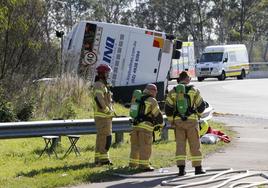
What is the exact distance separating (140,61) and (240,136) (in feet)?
23.4

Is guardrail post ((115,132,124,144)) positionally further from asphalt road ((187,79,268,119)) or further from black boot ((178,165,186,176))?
asphalt road ((187,79,268,119))

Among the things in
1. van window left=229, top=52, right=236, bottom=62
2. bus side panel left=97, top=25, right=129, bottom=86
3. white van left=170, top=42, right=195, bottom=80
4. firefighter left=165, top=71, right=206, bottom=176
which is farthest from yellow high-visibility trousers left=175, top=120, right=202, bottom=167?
van window left=229, top=52, right=236, bottom=62

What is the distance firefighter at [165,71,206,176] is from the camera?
9.72 meters

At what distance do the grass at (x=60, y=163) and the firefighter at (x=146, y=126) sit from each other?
0.27 m

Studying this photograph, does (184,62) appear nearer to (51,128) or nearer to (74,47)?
(74,47)

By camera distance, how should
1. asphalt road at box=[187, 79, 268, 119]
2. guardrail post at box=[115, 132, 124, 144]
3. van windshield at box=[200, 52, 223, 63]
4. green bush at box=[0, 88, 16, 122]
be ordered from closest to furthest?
1. guardrail post at box=[115, 132, 124, 144]
2. green bush at box=[0, 88, 16, 122]
3. asphalt road at box=[187, 79, 268, 119]
4. van windshield at box=[200, 52, 223, 63]

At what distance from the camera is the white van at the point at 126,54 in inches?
851

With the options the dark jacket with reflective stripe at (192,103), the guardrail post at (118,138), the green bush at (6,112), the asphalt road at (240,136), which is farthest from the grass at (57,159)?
the dark jacket with reflective stripe at (192,103)

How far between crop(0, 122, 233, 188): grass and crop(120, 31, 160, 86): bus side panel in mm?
7664

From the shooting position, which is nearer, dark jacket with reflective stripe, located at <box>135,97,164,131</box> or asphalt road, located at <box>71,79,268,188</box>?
asphalt road, located at <box>71,79,268,188</box>

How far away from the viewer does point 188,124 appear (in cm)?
982

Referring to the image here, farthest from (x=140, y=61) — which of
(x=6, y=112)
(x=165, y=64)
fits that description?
(x=6, y=112)

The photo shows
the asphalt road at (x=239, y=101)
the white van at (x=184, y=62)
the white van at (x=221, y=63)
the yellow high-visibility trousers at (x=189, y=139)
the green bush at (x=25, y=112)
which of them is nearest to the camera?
the yellow high-visibility trousers at (x=189, y=139)

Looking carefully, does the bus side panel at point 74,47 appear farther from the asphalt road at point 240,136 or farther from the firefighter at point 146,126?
the firefighter at point 146,126
